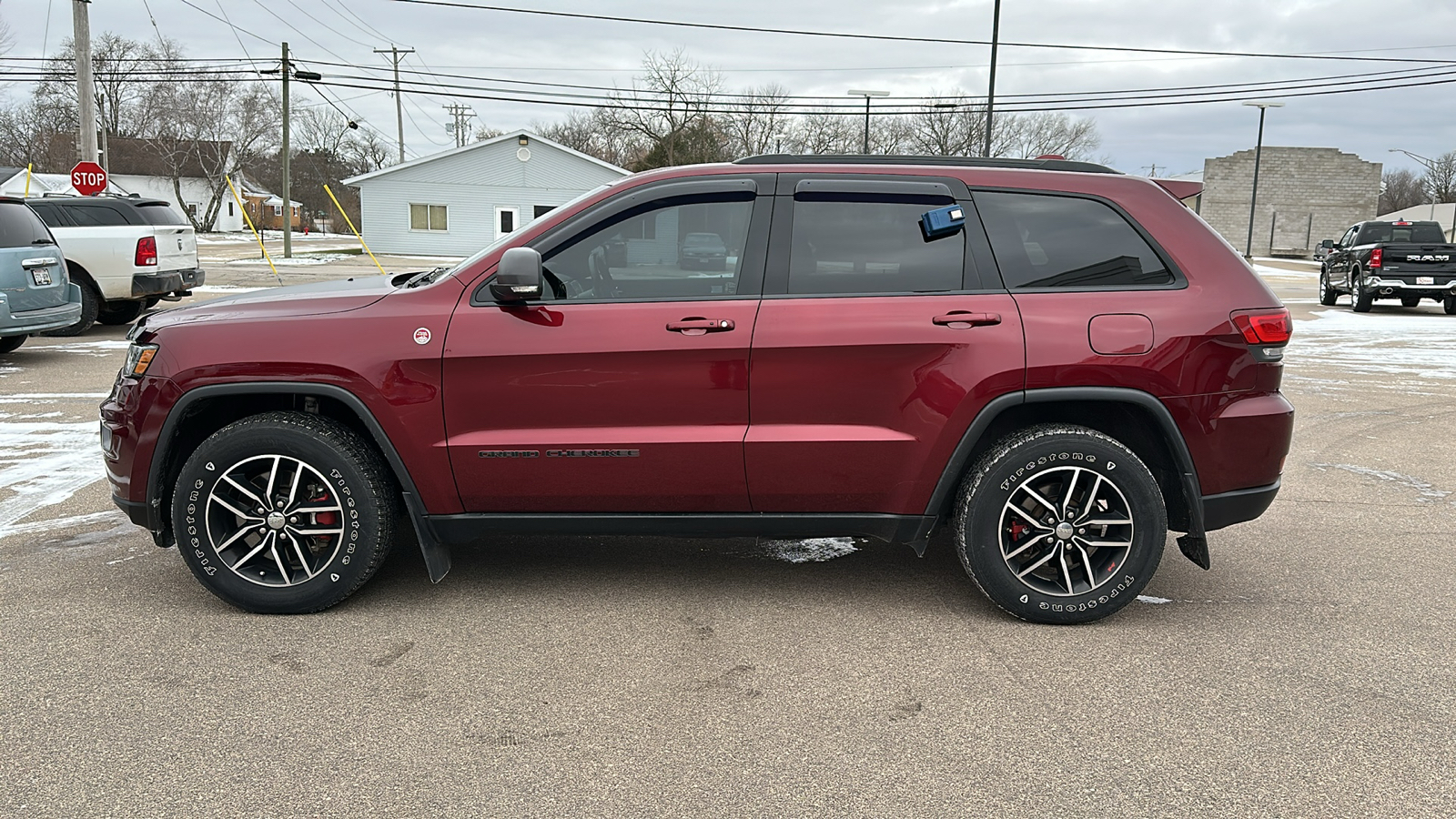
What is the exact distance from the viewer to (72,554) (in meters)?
4.92

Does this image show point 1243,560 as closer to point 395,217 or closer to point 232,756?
point 232,756

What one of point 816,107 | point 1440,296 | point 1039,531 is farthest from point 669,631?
point 816,107

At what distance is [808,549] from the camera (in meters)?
5.16

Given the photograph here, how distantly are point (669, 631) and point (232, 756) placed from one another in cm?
157

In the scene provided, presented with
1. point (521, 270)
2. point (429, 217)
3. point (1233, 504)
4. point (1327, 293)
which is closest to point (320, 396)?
point (521, 270)

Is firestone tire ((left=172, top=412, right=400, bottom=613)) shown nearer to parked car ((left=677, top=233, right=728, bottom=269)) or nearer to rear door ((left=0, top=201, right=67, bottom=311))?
parked car ((left=677, top=233, right=728, bottom=269))

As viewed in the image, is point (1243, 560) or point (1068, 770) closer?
point (1068, 770)

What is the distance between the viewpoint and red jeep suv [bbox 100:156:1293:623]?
3.96m

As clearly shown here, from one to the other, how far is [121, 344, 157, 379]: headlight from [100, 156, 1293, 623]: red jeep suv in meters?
0.04

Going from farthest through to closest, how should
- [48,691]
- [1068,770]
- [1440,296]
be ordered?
[1440,296], [48,691], [1068,770]

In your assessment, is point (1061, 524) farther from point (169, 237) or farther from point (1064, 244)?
point (169, 237)

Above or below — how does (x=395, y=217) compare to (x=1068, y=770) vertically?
above

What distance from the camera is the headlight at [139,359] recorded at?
4.12 m

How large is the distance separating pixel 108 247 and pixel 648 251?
12415 millimetres
